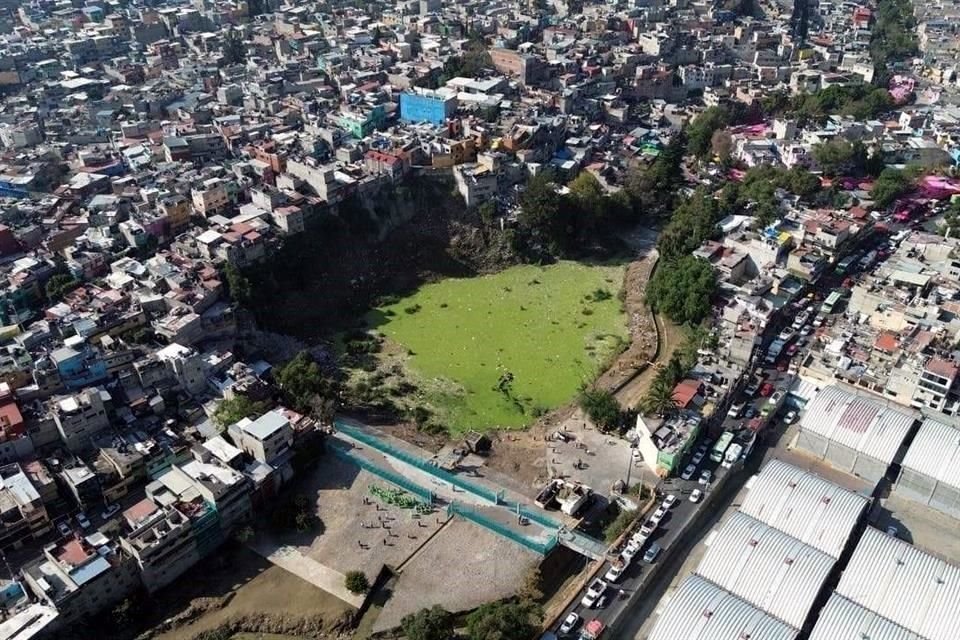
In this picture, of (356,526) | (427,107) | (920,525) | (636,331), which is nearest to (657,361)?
(636,331)

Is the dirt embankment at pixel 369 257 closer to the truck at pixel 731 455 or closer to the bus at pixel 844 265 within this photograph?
the bus at pixel 844 265

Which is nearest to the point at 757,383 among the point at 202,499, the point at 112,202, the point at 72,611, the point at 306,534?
the point at 306,534

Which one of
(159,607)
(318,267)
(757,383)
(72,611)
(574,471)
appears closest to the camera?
(72,611)

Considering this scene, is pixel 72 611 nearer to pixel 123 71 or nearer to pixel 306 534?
pixel 306 534

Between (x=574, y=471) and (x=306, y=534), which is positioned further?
(x=574, y=471)

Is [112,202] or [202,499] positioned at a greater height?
[112,202]

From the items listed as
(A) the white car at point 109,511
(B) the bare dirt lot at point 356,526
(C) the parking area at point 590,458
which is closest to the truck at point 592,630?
(C) the parking area at point 590,458

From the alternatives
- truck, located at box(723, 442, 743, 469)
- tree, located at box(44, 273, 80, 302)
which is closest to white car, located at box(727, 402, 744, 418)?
truck, located at box(723, 442, 743, 469)

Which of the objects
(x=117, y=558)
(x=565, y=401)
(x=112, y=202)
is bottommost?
(x=565, y=401)
